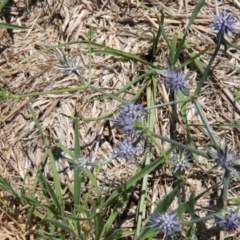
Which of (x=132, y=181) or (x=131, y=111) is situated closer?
(x=131, y=111)

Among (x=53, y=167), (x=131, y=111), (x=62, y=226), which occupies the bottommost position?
(x=62, y=226)

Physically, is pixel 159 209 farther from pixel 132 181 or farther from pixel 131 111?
pixel 131 111

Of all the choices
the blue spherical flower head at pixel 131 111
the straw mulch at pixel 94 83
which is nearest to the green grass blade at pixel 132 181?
the straw mulch at pixel 94 83

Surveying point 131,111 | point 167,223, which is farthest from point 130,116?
point 167,223

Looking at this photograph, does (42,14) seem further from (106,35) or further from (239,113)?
(239,113)

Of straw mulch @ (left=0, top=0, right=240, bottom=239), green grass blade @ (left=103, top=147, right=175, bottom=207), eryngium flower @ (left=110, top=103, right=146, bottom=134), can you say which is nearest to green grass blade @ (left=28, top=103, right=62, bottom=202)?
straw mulch @ (left=0, top=0, right=240, bottom=239)

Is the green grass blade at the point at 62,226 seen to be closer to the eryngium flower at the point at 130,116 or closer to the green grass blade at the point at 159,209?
the green grass blade at the point at 159,209

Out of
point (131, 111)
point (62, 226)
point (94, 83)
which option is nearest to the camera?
point (131, 111)

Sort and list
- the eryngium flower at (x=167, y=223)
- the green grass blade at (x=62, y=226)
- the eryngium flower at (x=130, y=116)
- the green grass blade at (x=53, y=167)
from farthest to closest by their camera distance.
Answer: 1. the green grass blade at (x=53, y=167)
2. the green grass blade at (x=62, y=226)
3. the eryngium flower at (x=167, y=223)
4. the eryngium flower at (x=130, y=116)

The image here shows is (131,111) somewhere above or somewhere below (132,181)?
above

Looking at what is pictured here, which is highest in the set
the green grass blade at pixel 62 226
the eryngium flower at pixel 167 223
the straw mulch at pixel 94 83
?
the straw mulch at pixel 94 83
